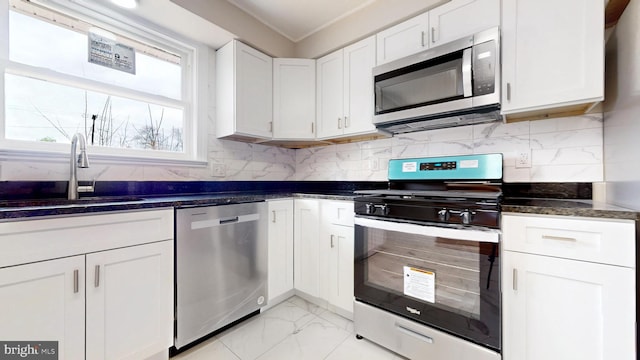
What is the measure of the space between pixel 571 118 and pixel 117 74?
314 cm

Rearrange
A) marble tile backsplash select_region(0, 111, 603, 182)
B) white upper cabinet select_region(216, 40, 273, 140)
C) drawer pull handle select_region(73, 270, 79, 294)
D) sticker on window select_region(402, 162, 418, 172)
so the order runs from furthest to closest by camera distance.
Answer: white upper cabinet select_region(216, 40, 273, 140) < sticker on window select_region(402, 162, 418, 172) < marble tile backsplash select_region(0, 111, 603, 182) < drawer pull handle select_region(73, 270, 79, 294)

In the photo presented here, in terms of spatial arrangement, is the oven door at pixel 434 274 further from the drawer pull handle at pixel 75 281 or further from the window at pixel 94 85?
the window at pixel 94 85

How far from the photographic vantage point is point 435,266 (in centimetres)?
133

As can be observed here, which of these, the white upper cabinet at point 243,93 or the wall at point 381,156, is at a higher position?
the white upper cabinet at point 243,93

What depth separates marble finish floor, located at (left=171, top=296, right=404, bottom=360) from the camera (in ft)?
4.78

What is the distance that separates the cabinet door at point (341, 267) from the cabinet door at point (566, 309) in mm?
923

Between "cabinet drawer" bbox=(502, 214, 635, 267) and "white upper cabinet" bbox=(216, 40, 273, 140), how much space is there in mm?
1964

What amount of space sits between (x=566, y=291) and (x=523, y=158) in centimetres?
90

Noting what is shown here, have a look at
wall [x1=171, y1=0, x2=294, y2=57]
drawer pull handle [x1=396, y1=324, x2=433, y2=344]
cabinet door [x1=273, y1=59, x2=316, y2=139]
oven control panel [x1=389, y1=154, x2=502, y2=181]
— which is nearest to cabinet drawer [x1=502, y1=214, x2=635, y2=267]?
oven control panel [x1=389, y1=154, x2=502, y2=181]

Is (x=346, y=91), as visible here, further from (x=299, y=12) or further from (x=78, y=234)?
(x=78, y=234)

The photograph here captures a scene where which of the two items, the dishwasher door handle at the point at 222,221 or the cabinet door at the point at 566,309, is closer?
the cabinet door at the point at 566,309

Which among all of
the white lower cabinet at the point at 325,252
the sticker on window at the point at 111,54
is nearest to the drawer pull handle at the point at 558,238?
the white lower cabinet at the point at 325,252

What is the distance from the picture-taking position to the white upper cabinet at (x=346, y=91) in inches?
79.5

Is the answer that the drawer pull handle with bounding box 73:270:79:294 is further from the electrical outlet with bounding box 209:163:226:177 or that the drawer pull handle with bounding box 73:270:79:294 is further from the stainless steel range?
the stainless steel range
